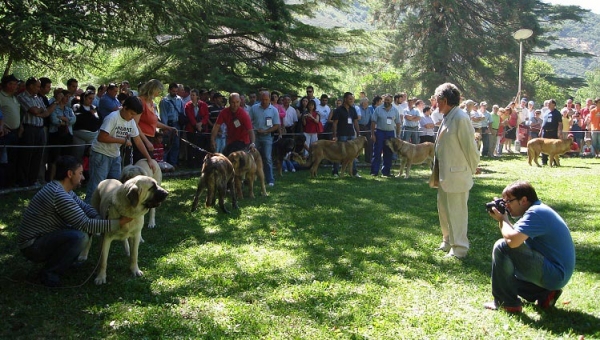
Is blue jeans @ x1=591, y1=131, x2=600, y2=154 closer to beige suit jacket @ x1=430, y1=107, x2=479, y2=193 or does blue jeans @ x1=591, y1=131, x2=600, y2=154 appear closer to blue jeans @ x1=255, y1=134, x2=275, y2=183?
blue jeans @ x1=255, y1=134, x2=275, y2=183

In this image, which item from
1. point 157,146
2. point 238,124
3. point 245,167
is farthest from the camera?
point 238,124

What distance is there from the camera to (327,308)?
4828 mm

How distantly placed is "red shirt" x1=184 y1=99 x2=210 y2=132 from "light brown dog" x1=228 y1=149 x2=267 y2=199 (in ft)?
10.9

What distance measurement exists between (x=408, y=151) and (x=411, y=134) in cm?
281

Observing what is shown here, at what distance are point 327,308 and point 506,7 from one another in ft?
112

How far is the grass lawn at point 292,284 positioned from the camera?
4363 mm

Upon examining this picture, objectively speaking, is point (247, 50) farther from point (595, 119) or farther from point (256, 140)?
point (595, 119)

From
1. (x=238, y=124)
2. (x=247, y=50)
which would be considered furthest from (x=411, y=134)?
(x=238, y=124)

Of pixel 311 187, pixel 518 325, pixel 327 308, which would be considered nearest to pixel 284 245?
pixel 327 308

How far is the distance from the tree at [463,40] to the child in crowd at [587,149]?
13498 mm

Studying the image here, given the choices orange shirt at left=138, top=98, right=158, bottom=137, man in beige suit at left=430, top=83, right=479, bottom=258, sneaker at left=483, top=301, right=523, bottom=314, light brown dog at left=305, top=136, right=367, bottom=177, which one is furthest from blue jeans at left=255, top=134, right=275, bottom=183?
sneaker at left=483, top=301, right=523, bottom=314

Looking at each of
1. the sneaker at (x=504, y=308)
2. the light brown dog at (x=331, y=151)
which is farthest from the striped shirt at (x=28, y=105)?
the sneaker at (x=504, y=308)

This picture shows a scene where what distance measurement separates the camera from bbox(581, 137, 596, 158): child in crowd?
1963cm

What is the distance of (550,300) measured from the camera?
4.69 m
